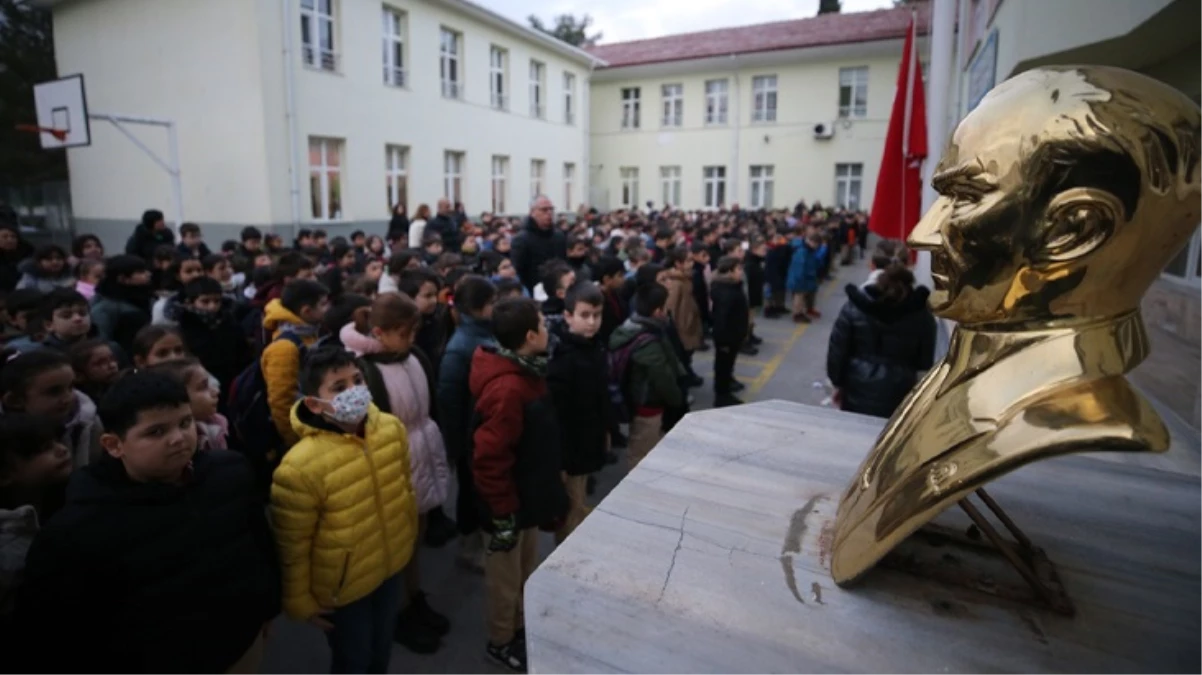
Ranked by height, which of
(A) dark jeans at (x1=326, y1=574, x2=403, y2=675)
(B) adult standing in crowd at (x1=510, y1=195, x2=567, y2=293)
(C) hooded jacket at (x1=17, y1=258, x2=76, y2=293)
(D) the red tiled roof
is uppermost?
(D) the red tiled roof

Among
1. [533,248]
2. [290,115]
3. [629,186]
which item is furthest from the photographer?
[629,186]

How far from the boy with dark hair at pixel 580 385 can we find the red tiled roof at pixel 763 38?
2060cm

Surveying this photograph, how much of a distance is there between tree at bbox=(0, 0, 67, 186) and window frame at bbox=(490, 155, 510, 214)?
459 inches

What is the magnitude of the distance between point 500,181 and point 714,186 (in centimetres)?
892

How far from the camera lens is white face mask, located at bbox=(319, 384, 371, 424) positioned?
219cm

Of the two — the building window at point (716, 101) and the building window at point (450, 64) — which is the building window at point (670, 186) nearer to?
the building window at point (716, 101)

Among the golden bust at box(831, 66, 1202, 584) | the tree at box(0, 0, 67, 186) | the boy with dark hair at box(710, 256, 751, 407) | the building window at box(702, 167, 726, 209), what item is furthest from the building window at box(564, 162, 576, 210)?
the golden bust at box(831, 66, 1202, 584)

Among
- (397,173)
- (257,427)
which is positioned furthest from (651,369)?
(397,173)

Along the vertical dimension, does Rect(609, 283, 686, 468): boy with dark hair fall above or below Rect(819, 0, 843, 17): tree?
below

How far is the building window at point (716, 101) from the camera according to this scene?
78.7ft

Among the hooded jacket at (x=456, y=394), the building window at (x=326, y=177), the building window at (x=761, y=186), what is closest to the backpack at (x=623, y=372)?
the hooded jacket at (x=456, y=394)

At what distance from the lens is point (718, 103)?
24.2 m

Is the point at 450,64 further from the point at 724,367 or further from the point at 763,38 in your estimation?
the point at 724,367

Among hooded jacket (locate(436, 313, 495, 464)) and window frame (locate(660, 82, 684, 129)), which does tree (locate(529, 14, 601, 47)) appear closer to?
window frame (locate(660, 82, 684, 129))
